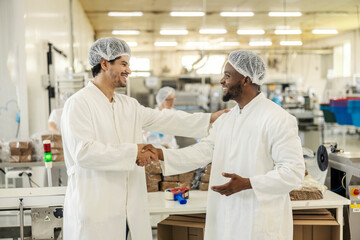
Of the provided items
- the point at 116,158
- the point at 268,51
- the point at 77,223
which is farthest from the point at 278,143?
the point at 268,51

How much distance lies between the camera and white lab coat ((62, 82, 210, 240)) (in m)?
1.68

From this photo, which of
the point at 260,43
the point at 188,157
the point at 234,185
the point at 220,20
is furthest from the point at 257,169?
the point at 260,43

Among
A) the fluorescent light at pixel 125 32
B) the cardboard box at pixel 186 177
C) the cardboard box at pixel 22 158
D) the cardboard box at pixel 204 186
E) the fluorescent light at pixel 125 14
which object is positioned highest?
the fluorescent light at pixel 125 14

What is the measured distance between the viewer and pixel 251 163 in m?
1.71

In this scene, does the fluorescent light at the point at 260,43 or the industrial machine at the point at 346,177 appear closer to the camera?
the industrial machine at the point at 346,177

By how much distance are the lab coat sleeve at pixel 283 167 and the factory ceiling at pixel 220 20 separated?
6.62m

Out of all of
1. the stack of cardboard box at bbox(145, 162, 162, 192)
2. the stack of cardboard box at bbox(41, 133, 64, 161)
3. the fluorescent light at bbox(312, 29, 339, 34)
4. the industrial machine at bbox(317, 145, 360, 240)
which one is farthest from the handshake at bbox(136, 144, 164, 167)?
the fluorescent light at bbox(312, 29, 339, 34)

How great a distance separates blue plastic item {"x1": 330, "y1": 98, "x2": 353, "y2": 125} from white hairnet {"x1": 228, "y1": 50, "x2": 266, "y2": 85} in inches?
195

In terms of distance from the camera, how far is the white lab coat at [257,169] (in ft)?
5.32

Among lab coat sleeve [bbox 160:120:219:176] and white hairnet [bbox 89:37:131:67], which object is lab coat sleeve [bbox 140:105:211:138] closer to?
lab coat sleeve [bbox 160:120:219:176]

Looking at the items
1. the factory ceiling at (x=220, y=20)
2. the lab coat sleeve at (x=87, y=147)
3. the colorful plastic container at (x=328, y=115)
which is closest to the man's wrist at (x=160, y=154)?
the lab coat sleeve at (x=87, y=147)

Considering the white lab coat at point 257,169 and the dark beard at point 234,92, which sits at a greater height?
the dark beard at point 234,92

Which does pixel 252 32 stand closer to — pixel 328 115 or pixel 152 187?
pixel 328 115

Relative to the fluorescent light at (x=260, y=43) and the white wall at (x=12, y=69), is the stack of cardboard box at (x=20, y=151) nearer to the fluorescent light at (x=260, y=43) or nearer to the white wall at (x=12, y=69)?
the white wall at (x=12, y=69)
